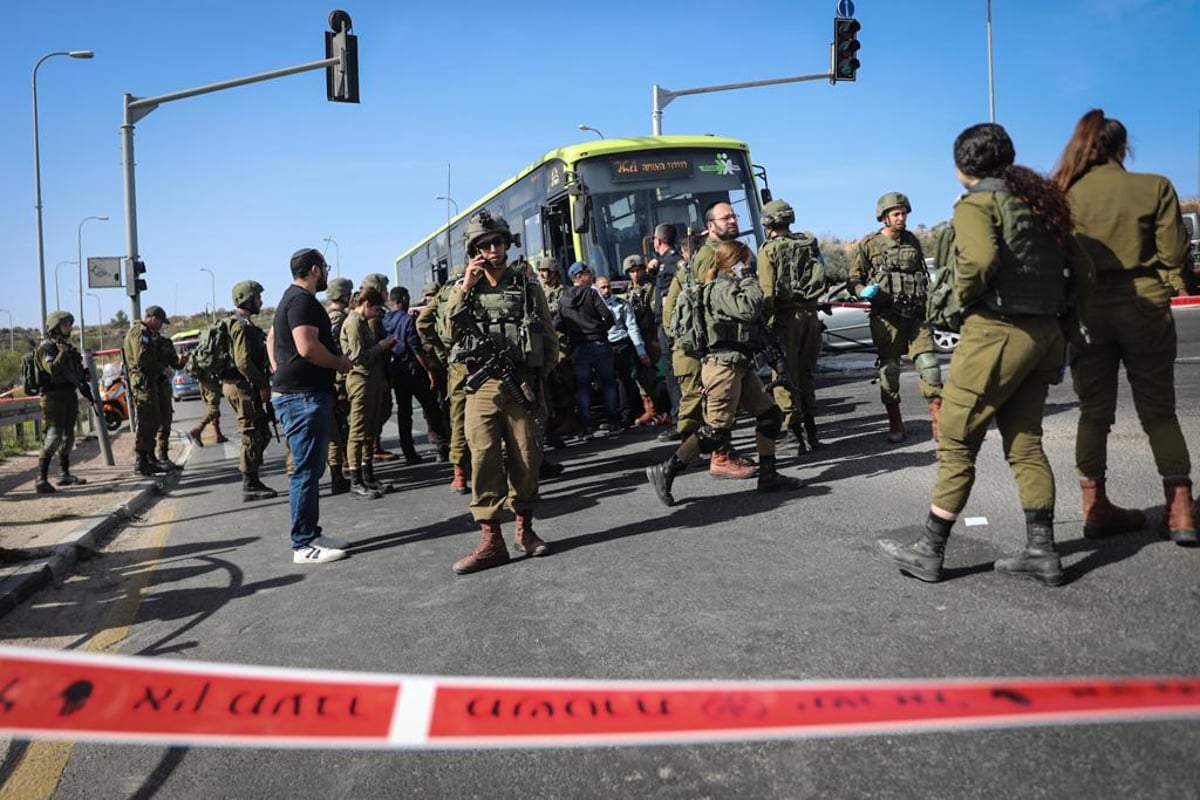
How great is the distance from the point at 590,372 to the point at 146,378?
515 cm

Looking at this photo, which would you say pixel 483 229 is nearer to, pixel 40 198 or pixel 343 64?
pixel 343 64

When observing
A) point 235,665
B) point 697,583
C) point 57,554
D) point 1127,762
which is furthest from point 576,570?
→ point 57,554

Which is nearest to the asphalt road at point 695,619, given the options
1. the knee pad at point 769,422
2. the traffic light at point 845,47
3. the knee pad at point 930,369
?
the knee pad at point 769,422

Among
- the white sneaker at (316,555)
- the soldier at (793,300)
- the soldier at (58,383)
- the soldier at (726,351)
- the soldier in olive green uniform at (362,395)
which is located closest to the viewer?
the white sneaker at (316,555)

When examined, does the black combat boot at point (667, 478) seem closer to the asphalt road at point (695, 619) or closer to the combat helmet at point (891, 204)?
the asphalt road at point (695, 619)

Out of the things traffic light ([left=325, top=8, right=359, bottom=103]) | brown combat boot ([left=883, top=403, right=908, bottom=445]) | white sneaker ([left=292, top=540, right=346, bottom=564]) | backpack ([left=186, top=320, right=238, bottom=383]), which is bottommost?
white sneaker ([left=292, top=540, right=346, bottom=564])

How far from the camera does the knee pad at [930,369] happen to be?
22.0ft

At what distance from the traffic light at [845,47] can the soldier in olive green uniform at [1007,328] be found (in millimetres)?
13305

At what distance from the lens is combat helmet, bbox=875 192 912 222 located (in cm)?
741

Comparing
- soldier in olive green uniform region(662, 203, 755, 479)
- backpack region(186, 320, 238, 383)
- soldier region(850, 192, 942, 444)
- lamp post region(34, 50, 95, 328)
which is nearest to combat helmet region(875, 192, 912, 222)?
soldier region(850, 192, 942, 444)

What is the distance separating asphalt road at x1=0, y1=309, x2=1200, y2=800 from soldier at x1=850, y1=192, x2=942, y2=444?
0.68 metres

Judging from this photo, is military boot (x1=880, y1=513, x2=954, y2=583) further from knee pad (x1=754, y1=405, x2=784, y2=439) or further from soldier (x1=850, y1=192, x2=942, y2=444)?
soldier (x1=850, y1=192, x2=942, y2=444)

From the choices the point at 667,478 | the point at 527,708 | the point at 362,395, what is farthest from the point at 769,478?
the point at 362,395

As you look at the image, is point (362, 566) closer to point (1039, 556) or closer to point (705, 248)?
point (705, 248)
